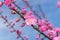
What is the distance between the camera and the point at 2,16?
7.25 m

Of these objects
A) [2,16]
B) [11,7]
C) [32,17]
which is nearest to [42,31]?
[32,17]

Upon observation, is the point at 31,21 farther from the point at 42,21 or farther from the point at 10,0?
the point at 10,0

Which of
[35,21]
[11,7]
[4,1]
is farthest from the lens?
[4,1]

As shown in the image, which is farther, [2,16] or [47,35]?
[2,16]

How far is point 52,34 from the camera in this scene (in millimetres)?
2969

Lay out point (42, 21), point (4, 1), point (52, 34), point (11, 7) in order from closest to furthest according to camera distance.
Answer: point (52, 34) → point (42, 21) → point (11, 7) → point (4, 1)

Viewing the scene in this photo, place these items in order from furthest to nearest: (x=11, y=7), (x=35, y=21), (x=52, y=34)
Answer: (x=11, y=7)
(x=35, y=21)
(x=52, y=34)

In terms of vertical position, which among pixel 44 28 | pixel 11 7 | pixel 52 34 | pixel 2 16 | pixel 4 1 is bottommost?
pixel 52 34

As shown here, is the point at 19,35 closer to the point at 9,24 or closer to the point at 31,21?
the point at 9,24

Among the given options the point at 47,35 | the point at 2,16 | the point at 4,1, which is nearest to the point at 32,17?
the point at 47,35

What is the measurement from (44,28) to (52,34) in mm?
287

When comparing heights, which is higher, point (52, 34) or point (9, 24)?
point (9, 24)

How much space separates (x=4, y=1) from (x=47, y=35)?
205 cm

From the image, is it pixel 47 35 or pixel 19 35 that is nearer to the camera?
pixel 47 35
